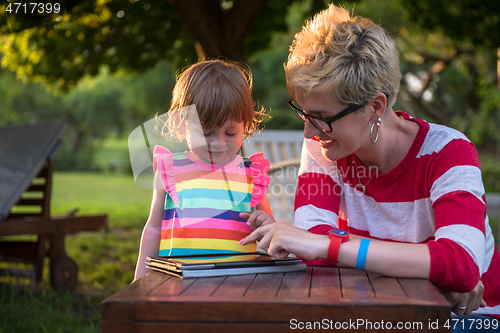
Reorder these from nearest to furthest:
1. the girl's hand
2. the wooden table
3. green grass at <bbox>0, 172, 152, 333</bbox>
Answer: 1. the wooden table
2. the girl's hand
3. green grass at <bbox>0, 172, 152, 333</bbox>

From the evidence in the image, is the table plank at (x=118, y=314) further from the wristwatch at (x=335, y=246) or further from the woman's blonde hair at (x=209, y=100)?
the woman's blonde hair at (x=209, y=100)

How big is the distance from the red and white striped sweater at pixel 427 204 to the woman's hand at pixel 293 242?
0.77 feet

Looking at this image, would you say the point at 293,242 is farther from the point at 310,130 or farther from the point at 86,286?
the point at 86,286

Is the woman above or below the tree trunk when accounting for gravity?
below

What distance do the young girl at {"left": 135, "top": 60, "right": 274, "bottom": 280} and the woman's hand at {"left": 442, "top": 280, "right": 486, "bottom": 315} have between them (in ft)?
2.03

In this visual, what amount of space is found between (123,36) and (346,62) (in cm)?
455

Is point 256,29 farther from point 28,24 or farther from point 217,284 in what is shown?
point 217,284

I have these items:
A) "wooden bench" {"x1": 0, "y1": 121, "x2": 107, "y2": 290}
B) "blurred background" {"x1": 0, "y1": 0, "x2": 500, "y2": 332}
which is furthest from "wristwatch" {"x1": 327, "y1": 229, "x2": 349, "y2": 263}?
"wooden bench" {"x1": 0, "y1": 121, "x2": 107, "y2": 290}

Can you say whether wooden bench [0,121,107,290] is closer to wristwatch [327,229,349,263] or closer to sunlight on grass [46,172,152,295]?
sunlight on grass [46,172,152,295]

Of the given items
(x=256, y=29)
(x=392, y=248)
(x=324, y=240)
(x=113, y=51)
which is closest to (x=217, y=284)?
(x=324, y=240)

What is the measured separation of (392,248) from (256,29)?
15.5ft

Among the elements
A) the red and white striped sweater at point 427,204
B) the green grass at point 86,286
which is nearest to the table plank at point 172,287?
the red and white striped sweater at point 427,204

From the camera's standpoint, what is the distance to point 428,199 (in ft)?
4.81

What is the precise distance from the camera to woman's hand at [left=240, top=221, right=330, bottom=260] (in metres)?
1.19
